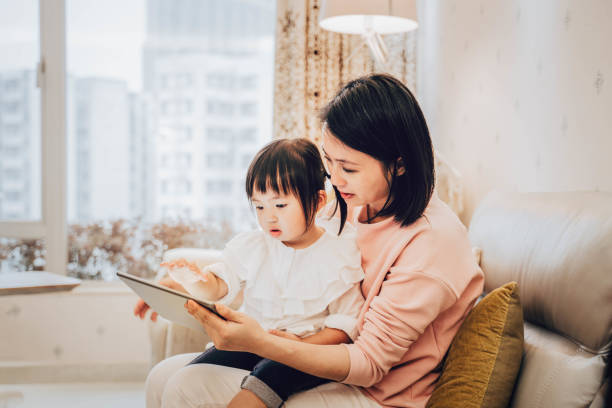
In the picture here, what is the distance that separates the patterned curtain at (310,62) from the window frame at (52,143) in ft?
3.94

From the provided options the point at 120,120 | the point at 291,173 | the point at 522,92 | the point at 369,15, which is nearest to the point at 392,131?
the point at 291,173

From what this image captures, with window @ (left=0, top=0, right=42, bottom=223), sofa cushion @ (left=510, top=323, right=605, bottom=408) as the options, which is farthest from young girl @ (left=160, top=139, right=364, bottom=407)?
window @ (left=0, top=0, right=42, bottom=223)

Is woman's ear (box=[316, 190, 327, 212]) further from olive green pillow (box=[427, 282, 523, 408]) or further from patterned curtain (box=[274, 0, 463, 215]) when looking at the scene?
patterned curtain (box=[274, 0, 463, 215])

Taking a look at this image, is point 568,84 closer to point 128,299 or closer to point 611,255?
point 611,255

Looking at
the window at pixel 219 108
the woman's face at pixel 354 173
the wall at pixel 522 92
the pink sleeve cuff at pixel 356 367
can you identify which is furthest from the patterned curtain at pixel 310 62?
the pink sleeve cuff at pixel 356 367

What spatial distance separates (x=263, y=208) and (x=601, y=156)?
2.72 ft

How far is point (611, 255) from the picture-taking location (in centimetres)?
88

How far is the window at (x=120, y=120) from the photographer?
111 inches

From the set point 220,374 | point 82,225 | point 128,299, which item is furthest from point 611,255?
point 82,225

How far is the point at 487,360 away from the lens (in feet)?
3.18

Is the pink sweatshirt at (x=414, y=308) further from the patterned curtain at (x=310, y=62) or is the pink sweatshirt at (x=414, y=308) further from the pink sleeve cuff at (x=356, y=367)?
the patterned curtain at (x=310, y=62)

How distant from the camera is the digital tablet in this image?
0.92m

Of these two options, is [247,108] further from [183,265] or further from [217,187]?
[183,265]

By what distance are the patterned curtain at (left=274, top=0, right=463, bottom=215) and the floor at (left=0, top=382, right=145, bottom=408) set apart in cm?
152
